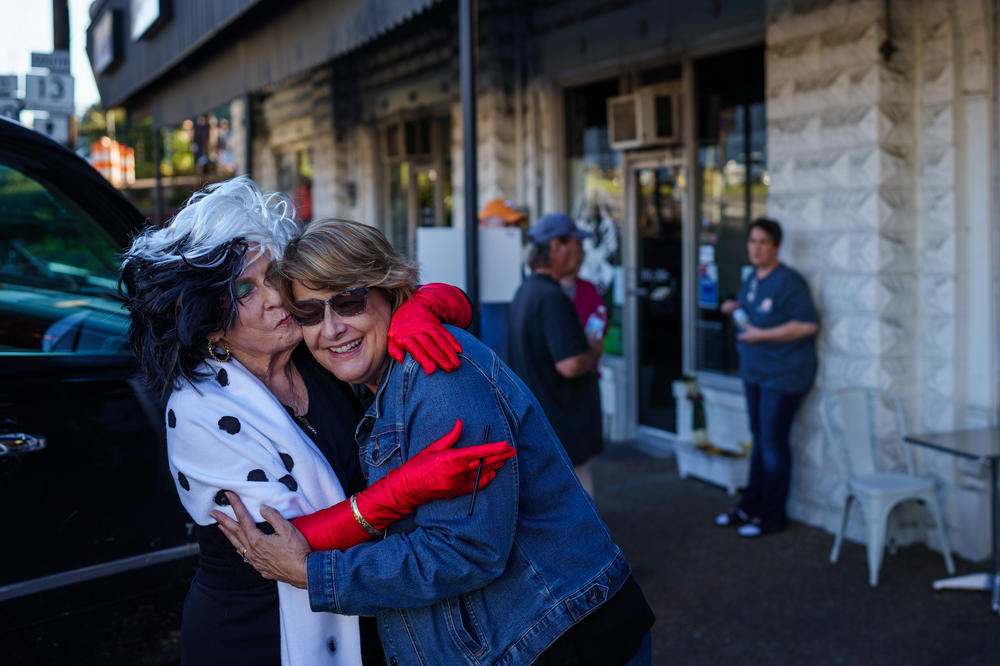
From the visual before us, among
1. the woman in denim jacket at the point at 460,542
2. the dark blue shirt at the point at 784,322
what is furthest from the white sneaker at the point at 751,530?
the woman in denim jacket at the point at 460,542

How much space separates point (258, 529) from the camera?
1932mm

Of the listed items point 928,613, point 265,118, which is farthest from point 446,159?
point 928,613

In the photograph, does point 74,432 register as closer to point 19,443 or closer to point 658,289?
point 19,443

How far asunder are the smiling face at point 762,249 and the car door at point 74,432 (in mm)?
3643

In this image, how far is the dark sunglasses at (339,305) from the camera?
2.02 metres

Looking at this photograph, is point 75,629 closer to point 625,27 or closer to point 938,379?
point 938,379

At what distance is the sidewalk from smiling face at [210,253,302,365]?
8.70 ft

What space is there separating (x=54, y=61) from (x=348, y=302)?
35.8 feet

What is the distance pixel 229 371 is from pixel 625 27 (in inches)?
237

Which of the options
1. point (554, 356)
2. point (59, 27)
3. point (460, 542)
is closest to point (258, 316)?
point (460, 542)

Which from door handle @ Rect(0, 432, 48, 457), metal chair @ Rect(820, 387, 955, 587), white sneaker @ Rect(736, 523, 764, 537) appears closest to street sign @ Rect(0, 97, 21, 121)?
white sneaker @ Rect(736, 523, 764, 537)

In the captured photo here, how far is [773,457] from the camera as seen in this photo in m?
5.70

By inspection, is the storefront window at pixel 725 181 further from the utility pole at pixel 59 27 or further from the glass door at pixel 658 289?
the utility pole at pixel 59 27

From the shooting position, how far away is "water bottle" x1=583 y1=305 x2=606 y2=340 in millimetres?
4871
